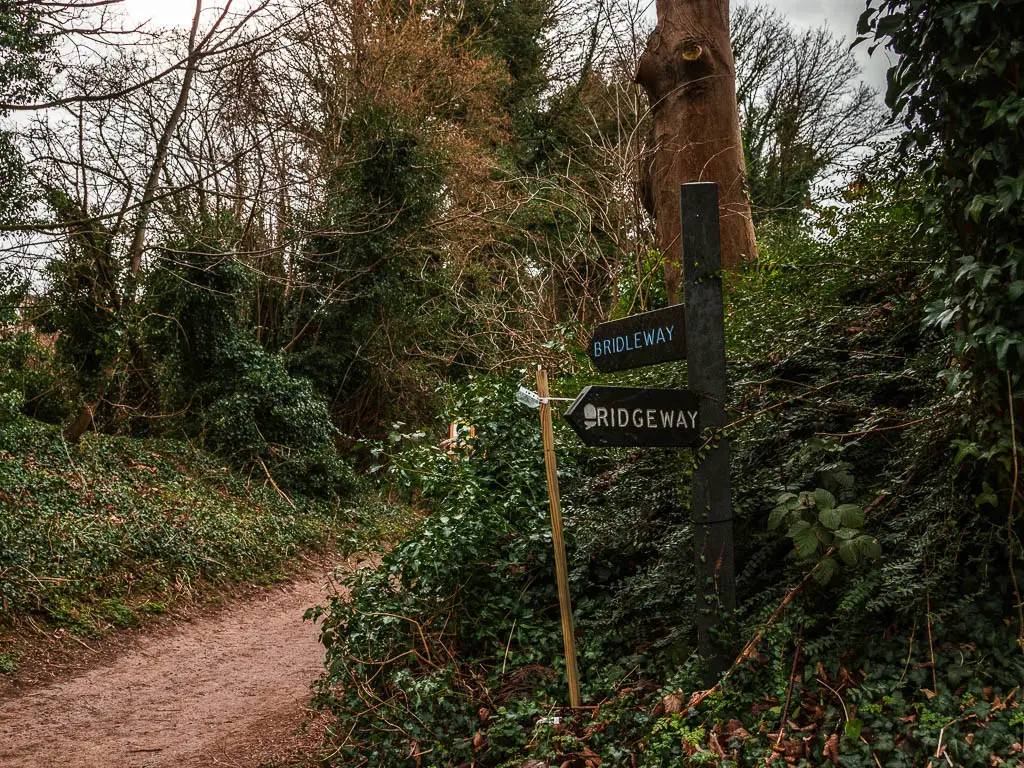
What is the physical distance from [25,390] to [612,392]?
40.6ft

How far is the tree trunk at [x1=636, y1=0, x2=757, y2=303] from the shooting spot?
735 centimetres

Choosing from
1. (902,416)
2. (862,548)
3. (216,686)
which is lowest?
(216,686)

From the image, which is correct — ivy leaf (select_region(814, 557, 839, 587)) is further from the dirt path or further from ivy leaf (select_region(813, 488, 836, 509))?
the dirt path

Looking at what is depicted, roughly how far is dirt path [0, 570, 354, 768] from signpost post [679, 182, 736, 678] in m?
3.04

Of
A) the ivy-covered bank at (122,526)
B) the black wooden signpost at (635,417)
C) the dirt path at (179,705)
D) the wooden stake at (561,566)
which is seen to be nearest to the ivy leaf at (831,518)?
the black wooden signpost at (635,417)

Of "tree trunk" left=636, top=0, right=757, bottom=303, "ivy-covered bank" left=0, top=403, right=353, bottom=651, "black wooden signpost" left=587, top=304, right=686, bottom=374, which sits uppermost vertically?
"tree trunk" left=636, top=0, right=757, bottom=303

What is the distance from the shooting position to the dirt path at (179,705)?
5562mm

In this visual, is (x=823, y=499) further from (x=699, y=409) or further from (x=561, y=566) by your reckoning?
(x=561, y=566)

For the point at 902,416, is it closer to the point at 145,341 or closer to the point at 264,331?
the point at 145,341

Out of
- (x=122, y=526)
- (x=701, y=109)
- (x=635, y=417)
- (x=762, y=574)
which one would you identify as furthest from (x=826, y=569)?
(x=122, y=526)

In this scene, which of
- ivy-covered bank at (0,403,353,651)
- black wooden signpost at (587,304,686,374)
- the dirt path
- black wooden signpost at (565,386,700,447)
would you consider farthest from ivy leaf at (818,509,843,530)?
ivy-covered bank at (0,403,353,651)

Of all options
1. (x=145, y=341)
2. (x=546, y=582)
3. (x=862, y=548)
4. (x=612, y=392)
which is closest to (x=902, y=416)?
(x=862, y=548)

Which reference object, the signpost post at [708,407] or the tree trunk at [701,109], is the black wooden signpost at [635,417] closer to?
the signpost post at [708,407]

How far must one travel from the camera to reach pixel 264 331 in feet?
53.8
